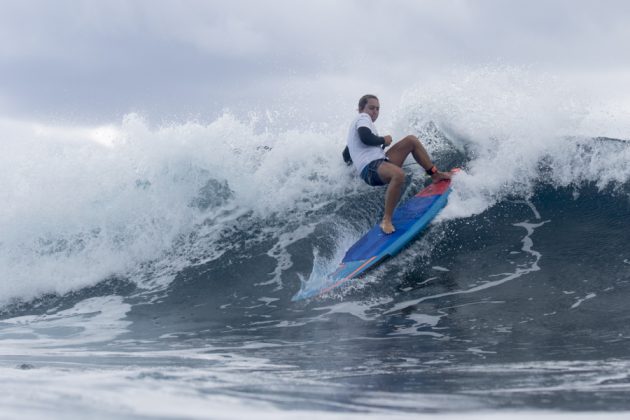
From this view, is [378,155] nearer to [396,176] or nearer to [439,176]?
[396,176]

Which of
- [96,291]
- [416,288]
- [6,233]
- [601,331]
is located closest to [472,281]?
[416,288]

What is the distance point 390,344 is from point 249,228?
174 inches

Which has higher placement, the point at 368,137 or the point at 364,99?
the point at 364,99

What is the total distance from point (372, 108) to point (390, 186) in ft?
3.04

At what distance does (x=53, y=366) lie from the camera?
385 centimetres

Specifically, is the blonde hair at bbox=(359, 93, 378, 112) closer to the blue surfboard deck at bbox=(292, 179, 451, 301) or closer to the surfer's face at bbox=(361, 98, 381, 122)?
the surfer's face at bbox=(361, 98, 381, 122)

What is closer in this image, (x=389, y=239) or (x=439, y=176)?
(x=389, y=239)

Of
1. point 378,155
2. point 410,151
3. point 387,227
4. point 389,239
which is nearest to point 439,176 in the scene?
point 410,151

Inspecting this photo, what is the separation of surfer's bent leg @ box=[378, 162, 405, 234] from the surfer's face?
58 centimetres

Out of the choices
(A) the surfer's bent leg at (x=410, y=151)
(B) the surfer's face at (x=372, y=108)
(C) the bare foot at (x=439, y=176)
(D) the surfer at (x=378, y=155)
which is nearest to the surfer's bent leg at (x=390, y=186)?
(D) the surfer at (x=378, y=155)

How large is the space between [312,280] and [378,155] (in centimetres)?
157

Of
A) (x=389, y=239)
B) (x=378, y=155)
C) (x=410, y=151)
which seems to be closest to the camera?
(x=389, y=239)

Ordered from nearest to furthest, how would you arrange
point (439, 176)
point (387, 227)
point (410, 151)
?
point (387, 227) → point (410, 151) → point (439, 176)

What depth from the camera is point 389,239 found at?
7.02m
